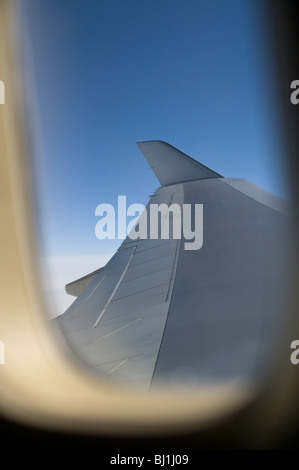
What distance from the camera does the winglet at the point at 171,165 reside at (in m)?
4.22

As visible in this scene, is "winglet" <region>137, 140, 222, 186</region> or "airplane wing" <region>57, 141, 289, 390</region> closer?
"airplane wing" <region>57, 141, 289, 390</region>

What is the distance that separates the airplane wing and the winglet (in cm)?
171

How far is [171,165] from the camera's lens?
14.8 feet

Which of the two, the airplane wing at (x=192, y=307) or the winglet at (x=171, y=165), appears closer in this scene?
the airplane wing at (x=192, y=307)

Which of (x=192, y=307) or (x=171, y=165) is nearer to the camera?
(x=192, y=307)

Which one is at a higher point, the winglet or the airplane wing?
the winglet

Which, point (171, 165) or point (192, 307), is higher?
point (171, 165)

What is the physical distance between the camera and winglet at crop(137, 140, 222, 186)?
4.22 meters

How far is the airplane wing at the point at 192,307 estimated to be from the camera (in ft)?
2.97

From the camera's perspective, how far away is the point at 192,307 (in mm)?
1252

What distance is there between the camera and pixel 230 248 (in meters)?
1.80

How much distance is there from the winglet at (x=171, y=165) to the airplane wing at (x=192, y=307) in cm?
171

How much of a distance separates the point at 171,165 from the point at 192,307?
3444 millimetres

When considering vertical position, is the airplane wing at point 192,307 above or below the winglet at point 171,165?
below
